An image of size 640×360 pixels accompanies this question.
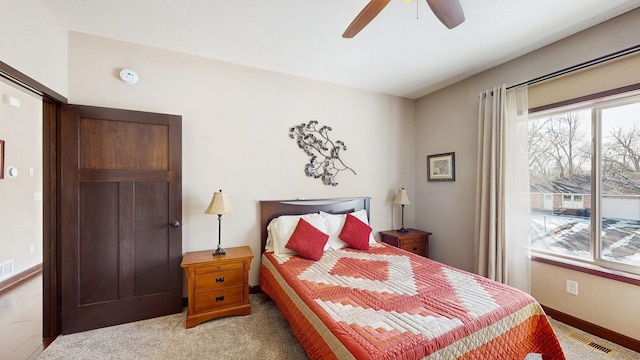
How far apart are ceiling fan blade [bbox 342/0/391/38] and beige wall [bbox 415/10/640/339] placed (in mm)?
2083

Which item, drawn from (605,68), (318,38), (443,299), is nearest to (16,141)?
(318,38)

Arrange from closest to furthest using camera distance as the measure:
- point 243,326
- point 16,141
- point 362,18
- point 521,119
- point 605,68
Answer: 1. point 362,18
2. point 605,68
3. point 243,326
4. point 521,119
5. point 16,141

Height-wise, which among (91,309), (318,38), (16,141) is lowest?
(91,309)

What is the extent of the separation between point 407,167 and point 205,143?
9.76ft

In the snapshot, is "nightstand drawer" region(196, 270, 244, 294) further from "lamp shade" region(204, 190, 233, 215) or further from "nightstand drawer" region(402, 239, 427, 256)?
"nightstand drawer" region(402, 239, 427, 256)

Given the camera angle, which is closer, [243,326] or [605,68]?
[605,68]

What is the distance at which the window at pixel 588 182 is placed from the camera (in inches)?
83.7

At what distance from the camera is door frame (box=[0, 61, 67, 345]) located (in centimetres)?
217

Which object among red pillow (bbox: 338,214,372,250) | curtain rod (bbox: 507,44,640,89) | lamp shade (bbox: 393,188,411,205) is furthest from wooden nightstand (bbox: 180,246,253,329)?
curtain rod (bbox: 507,44,640,89)

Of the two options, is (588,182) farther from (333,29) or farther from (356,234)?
(333,29)

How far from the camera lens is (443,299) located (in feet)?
5.64

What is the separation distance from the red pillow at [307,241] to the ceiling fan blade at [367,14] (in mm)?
1898

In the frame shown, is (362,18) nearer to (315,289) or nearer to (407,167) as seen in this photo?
(315,289)

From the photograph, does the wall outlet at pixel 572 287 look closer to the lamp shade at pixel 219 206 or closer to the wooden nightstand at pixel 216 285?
the wooden nightstand at pixel 216 285
